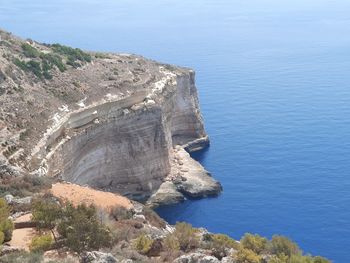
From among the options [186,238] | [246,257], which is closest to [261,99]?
[186,238]

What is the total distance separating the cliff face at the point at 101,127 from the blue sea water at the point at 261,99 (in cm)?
391

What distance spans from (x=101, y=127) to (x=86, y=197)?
22.0 meters

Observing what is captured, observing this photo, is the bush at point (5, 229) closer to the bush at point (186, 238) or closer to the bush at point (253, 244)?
the bush at point (186, 238)

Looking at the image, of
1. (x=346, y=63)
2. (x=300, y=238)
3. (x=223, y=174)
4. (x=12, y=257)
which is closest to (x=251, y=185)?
(x=223, y=174)

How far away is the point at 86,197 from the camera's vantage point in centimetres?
2731

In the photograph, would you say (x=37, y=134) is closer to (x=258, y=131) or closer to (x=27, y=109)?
(x=27, y=109)

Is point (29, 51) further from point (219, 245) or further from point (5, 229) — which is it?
point (219, 245)

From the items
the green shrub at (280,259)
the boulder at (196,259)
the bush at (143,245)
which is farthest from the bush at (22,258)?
the green shrub at (280,259)

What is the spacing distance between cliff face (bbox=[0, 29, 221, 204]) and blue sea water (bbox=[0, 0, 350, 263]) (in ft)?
12.8

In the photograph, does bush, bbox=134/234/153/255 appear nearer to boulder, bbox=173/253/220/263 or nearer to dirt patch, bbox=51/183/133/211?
boulder, bbox=173/253/220/263

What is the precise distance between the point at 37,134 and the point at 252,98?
45.5 meters

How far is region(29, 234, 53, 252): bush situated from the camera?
19.1m

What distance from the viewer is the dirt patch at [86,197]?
2620 cm

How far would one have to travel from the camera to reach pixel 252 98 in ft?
269
